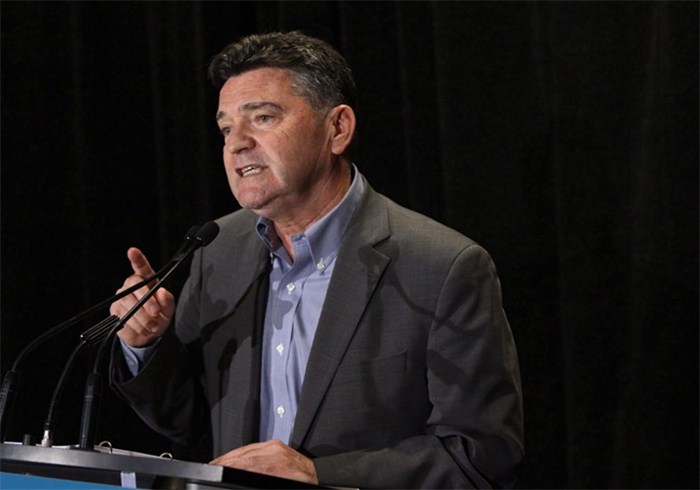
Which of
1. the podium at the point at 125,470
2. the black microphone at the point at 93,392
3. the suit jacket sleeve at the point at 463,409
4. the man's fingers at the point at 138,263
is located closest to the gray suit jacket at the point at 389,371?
the suit jacket sleeve at the point at 463,409

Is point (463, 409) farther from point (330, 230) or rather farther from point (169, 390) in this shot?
point (169, 390)

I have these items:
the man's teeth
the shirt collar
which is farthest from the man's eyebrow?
the shirt collar

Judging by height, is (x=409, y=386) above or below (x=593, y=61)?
below

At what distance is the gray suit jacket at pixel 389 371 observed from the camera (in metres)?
1.85

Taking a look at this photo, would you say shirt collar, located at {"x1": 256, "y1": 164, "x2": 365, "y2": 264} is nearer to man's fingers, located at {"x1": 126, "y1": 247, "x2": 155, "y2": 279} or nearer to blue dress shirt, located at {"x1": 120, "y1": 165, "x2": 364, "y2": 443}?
blue dress shirt, located at {"x1": 120, "y1": 165, "x2": 364, "y2": 443}

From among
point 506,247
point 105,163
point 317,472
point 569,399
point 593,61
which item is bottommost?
point 569,399

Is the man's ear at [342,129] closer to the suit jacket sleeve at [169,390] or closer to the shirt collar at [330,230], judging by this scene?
the shirt collar at [330,230]

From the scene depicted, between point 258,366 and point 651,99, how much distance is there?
113cm

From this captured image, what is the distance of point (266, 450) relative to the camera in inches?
65.7

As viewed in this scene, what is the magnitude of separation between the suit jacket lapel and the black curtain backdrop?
64 cm

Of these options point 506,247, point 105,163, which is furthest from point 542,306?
point 105,163

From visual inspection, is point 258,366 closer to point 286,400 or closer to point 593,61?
point 286,400

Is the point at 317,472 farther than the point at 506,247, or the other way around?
the point at 506,247

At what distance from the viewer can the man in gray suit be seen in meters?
1.88
